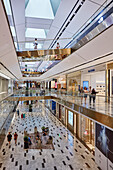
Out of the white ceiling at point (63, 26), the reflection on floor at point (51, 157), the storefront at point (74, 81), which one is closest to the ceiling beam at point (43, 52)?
the white ceiling at point (63, 26)

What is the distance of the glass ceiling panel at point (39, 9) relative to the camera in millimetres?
9328

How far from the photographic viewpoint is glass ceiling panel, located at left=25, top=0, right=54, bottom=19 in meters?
9.33

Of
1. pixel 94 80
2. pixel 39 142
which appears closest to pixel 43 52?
pixel 94 80

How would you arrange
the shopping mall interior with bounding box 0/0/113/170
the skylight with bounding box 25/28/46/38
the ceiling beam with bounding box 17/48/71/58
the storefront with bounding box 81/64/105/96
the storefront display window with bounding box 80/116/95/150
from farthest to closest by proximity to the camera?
the skylight with bounding box 25/28/46/38
the storefront with bounding box 81/64/105/96
the storefront display window with bounding box 80/116/95/150
the ceiling beam with bounding box 17/48/71/58
the shopping mall interior with bounding box 0/0/113/170

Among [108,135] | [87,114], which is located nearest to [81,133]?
[108,135]

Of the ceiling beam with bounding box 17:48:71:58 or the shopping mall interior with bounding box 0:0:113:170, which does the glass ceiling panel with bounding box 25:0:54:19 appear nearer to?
the shopping mall interior with bounding box 0:0:113:170

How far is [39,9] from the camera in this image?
966cm

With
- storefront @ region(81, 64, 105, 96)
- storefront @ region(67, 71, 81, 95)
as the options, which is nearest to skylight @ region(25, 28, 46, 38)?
storefront @ region(67, 71, 81, 95)

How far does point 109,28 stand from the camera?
14.6ft

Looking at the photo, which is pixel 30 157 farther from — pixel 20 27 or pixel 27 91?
pixel 27 91

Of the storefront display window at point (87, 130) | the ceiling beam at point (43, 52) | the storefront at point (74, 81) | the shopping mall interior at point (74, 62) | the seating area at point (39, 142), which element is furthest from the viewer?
the storefront at point (74, 81)

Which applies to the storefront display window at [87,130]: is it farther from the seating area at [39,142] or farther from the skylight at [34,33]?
the skylight at [34,33]

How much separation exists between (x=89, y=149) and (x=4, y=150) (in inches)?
255

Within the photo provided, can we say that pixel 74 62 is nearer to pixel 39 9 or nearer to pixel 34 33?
pixel 39 9
